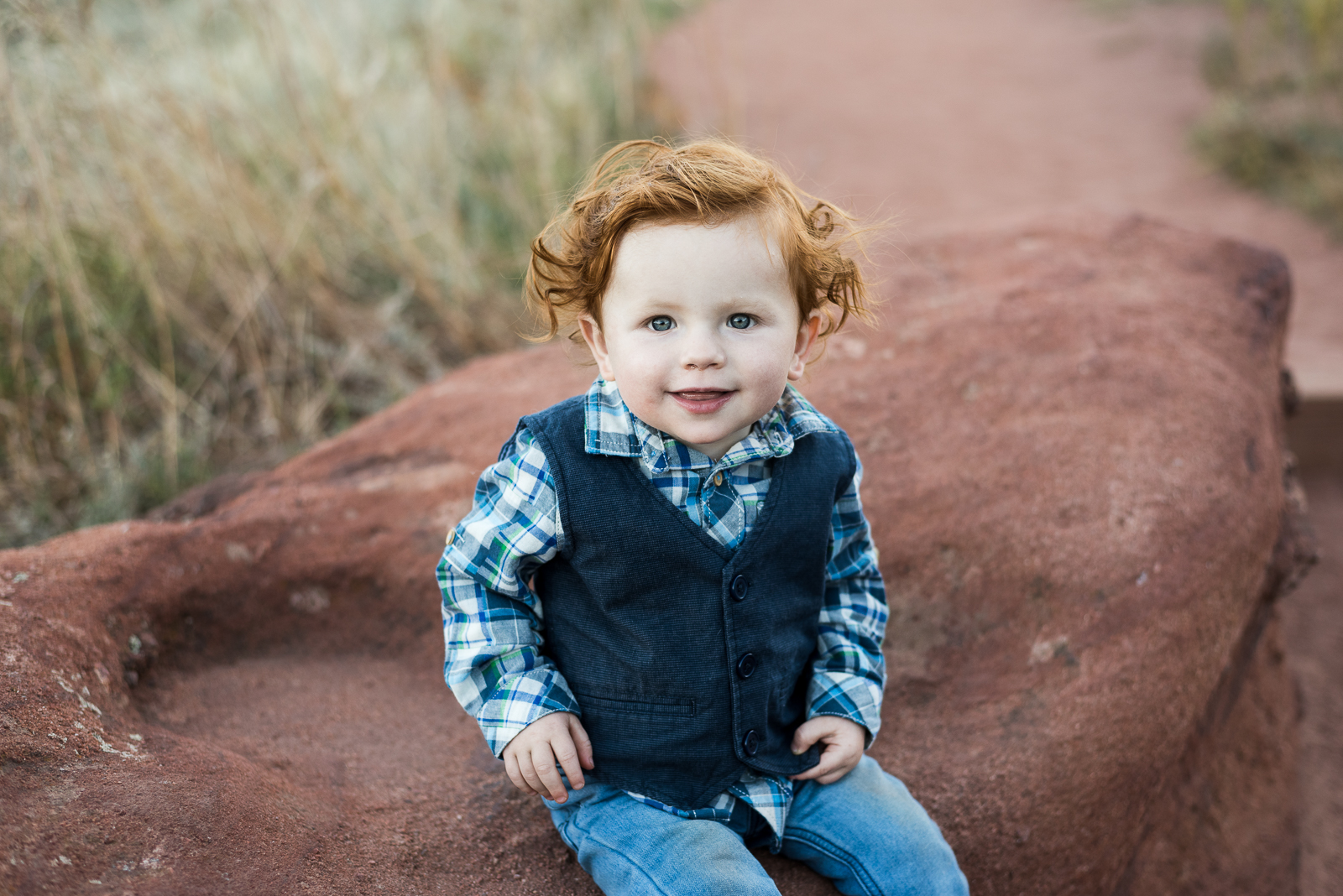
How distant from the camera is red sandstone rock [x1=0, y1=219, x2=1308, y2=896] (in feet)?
4.83

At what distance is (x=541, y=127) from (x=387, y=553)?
99.3 inches

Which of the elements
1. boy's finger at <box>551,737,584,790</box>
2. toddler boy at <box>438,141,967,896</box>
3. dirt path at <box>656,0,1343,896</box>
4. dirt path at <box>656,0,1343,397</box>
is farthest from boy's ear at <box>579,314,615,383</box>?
dirt path at <box>656,0,1343,397</box>

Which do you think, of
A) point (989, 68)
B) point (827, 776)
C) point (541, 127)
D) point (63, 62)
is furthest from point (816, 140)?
point (827, 776)

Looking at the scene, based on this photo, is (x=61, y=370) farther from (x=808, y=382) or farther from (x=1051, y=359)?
(x=1051, y=359)

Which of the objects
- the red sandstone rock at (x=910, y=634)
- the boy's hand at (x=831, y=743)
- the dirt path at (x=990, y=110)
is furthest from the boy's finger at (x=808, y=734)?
the dirt path at (x=990, y=110)

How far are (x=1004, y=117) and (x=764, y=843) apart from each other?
7.69 metres

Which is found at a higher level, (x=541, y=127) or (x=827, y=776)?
(x=541, y=127)

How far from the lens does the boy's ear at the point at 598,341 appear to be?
5.09 feet

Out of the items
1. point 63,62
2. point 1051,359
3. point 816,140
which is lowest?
point 816,140

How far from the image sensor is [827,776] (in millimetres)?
1569

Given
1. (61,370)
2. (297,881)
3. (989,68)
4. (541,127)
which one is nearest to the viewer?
(297,881)

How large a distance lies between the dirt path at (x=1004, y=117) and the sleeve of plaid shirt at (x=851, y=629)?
249 cm

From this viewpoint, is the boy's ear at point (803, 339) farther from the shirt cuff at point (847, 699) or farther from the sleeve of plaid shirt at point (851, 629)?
the shirt cuff at point (847, 699)

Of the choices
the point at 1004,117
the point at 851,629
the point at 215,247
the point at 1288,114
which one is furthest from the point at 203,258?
the point at 1004,117
